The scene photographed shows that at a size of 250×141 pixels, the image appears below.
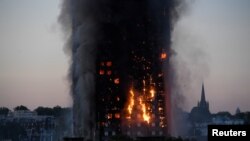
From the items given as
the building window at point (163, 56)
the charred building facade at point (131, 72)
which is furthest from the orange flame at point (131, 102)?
the building window at point (163, 56)

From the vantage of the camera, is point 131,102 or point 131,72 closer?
point 131,102

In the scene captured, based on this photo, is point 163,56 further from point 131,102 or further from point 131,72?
point 131,102

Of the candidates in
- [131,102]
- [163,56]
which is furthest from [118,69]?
[163,56]

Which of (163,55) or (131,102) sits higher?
(163,55)

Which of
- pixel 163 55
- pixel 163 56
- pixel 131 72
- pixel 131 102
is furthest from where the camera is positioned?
pixel 163 56

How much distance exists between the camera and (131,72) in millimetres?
170750

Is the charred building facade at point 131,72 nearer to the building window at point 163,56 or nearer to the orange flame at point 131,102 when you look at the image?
the orange flame at point 131,102

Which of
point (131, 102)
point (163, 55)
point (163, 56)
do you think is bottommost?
point (131, 102)

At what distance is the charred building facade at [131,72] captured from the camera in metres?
168

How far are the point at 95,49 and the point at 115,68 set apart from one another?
716 cm

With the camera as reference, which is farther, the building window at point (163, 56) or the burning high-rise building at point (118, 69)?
the building window at point (163, 56)

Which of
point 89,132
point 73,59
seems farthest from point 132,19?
point 89,132

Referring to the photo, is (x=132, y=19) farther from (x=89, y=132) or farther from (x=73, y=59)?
(x=89, y=132)

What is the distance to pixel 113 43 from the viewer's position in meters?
172
